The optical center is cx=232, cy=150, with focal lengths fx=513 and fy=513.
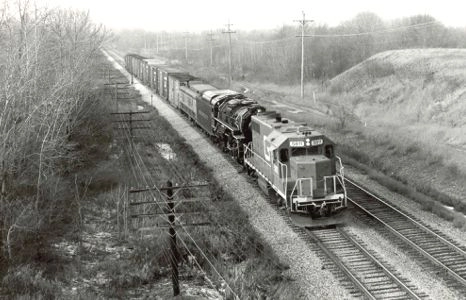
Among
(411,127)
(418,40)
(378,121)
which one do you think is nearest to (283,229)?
(411,127)

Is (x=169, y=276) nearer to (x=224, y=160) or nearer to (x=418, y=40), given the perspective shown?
(x=224, y=160)

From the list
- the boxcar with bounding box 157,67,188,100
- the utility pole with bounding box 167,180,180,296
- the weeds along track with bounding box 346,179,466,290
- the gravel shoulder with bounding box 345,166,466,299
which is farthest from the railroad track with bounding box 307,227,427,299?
the boxcar with bounding box 157,67,188,100

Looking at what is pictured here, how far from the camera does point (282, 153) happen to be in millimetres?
19203

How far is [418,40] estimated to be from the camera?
85375 mm

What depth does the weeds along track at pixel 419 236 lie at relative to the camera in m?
15.9

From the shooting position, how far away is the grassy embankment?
25188 millimetres

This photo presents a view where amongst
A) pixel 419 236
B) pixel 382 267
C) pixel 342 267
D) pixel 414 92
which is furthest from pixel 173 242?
pixel 414 92

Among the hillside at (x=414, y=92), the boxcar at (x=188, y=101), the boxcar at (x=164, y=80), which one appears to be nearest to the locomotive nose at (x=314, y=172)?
the hillside at (x=414, y=92)

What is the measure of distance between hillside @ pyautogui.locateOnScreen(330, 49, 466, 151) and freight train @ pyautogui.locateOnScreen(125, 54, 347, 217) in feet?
43.2

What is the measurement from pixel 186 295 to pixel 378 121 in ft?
102

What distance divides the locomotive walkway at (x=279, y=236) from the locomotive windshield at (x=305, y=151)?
112 inches

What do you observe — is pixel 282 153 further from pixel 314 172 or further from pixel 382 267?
pixel 382 267

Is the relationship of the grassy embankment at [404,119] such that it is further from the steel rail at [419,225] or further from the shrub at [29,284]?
the shrub at [29,284]

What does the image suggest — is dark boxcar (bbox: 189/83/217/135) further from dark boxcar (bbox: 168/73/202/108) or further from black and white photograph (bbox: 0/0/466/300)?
dark boxcar (bbox: 168/73/202/108)
